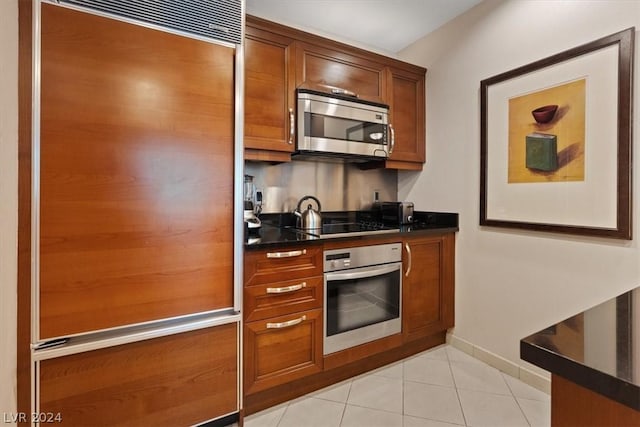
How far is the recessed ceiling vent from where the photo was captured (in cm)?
120

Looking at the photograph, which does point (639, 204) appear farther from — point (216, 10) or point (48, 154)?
point (48, 154)

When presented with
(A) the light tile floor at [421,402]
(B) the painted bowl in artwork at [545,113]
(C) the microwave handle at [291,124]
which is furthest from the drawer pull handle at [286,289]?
(B) the painted bowl in artwork at [545,113]

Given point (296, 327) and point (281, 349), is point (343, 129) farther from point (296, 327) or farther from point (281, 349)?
point (281, 349)

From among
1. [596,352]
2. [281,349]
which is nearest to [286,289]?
[281,349]

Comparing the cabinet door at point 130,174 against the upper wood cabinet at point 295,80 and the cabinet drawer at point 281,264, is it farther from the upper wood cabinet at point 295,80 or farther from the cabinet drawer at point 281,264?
the upper wood cabinet at point 295,80

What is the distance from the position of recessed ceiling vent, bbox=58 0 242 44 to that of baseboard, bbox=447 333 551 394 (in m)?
2.49

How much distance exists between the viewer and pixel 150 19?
1267 millimetres

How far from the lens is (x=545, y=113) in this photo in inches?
70.3

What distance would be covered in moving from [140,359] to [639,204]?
7.86ft

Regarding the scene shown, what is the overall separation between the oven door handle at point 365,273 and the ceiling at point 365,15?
6.17 ft

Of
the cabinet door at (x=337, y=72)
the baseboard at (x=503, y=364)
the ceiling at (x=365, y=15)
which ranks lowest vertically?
the baseboard at (x=503, y=364)
